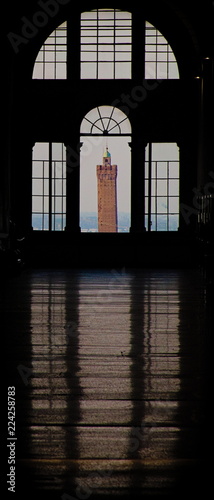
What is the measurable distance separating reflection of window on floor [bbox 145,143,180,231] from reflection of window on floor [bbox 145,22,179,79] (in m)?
1.58

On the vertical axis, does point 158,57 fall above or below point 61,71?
above

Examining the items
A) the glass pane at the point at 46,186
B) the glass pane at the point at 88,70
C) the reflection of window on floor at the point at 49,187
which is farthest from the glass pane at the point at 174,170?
the glass pane at the point at 46,186

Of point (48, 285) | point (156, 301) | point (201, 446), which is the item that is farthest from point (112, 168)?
point (201, 446)

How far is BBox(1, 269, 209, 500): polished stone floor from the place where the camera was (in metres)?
2.97

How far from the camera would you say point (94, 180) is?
18266 millimetres

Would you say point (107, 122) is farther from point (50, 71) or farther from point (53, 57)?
point (53, 57)

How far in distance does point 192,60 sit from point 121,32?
5.55 feet

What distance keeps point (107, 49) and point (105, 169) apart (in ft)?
8.83

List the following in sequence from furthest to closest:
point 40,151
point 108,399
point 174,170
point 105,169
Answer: point 40,151
point 174,170
point 105,169
point 108,399

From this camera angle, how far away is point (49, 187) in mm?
18469

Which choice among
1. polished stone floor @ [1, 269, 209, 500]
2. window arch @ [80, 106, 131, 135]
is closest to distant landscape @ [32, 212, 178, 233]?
window arch @ [80, 106, 131, 135]

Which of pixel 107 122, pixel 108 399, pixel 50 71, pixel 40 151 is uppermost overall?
pixel 50 71

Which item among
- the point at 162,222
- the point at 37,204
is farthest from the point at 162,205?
the point at 37,204

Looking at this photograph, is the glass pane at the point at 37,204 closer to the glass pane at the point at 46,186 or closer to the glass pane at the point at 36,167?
the glass pane at the point at 46,186
